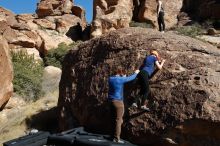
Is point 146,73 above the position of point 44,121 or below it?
above

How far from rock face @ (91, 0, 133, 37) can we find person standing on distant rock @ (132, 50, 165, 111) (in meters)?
24.3

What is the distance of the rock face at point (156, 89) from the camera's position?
9.71m

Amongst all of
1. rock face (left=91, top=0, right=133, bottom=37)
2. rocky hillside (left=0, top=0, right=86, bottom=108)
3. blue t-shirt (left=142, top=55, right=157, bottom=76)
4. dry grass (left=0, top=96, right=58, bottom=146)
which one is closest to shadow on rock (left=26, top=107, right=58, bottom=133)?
dry grass (left=0, top=96, right=58, bottom=146)

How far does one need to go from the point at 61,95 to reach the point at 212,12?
83.9 feet

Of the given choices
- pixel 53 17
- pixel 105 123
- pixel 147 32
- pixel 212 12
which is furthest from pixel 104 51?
pixel 53 17

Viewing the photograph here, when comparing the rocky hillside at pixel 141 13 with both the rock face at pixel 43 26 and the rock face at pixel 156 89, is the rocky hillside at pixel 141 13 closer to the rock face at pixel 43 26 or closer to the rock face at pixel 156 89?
the rock face at pixel 43 26

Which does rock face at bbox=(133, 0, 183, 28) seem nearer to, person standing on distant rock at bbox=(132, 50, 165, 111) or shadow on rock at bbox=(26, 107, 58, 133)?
shadow on rock at bbox=(26, 107, 58, 133)

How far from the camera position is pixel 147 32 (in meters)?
12.4

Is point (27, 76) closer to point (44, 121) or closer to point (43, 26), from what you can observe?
point (44, 121)

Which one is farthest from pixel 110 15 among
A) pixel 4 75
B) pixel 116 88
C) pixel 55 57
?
pixel 116 88

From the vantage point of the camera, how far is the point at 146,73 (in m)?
10.6

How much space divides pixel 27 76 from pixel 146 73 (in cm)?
1687

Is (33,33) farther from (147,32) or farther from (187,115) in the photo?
(187,115)

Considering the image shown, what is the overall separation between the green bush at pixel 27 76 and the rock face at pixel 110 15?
18.7 ft
